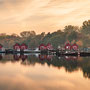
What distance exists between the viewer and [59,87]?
31906 millimetres

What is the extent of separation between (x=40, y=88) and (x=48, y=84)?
3036 millimetres

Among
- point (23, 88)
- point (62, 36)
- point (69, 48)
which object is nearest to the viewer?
point (23, 88)

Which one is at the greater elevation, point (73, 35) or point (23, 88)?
point (73, 35)

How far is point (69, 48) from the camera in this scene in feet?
389

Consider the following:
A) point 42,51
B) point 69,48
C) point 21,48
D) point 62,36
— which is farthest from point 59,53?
point 62,36

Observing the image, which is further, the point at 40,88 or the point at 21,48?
the point at 21,48

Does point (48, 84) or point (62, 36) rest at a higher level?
point (62, 36)

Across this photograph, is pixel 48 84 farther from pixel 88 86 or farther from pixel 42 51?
pixel 42 51

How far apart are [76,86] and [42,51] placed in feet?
309

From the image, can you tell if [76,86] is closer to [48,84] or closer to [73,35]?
[48,84]

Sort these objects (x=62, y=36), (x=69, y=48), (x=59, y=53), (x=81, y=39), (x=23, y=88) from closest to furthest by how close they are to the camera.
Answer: (x=23, y=88)
(x=59, y=53)
(x=69, y=48)
(x=81, y=39)
(x=62, y=36)

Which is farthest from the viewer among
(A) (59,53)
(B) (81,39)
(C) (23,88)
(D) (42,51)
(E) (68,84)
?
(B) (81,39)

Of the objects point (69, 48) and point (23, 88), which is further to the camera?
point (69, 48)

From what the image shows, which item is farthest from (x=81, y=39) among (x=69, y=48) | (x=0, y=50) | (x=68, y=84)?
(x=68, y=84)
